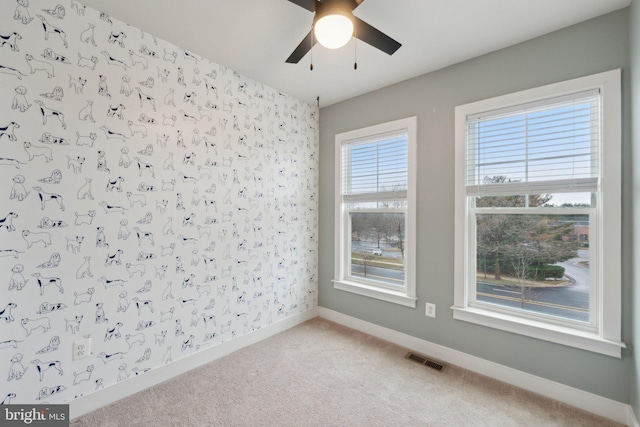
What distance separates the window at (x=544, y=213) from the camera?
1756 millimetres

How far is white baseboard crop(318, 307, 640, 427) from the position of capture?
5.70 ft

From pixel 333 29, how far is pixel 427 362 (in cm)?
255

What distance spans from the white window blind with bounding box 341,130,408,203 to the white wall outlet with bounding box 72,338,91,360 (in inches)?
98.2

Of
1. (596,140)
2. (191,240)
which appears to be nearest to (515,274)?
(596,140)

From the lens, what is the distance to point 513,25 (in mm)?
1887

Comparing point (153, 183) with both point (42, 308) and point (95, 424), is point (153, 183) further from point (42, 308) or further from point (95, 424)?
point (95, 424)

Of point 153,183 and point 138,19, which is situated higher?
point 138,19

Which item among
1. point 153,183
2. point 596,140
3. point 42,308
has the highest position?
point 596,140

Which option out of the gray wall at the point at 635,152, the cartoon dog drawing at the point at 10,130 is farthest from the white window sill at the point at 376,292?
the cartoon dog drawing at the point at 10,130

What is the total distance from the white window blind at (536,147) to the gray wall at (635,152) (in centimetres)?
21

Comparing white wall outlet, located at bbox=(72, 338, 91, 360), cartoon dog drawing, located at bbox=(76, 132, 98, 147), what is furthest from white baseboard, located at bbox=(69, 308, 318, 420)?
cartoon dog drawing, located at bbox=(76, 132, 98, 147)

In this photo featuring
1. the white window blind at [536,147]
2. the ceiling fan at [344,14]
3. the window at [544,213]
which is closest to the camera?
the ceiling fan at [344,14]

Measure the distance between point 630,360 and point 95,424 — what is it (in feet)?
10.7

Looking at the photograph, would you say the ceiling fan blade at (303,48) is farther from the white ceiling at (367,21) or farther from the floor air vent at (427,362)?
the floor air vent at (427,362)
